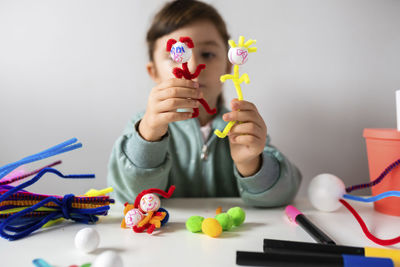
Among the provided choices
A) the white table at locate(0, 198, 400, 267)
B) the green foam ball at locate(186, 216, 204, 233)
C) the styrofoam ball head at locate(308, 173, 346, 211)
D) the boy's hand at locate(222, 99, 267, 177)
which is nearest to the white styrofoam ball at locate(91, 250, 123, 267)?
the white table at locate(0, 198, 400, 267)

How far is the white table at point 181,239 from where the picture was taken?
333mm

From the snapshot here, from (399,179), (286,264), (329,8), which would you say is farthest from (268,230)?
(329,8)

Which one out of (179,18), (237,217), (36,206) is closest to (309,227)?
(237,217)

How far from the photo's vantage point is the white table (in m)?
0.33

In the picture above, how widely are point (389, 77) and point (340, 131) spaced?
0.17 metres

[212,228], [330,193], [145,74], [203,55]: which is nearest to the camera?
[212,228]

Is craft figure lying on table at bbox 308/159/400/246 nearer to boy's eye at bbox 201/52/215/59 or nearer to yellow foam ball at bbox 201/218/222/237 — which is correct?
yellow foam ball at bbox 201/218/222/237

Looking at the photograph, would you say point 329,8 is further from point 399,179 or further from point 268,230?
point 268,230

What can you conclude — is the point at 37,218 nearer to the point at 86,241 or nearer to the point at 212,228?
the point at 86,241

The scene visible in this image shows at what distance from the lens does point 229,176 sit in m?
0.78

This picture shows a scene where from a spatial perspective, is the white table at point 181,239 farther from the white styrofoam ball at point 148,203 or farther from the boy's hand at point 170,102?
the boy's hand at point 170,102

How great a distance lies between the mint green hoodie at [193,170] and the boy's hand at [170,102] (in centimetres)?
5

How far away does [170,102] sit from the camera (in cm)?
49

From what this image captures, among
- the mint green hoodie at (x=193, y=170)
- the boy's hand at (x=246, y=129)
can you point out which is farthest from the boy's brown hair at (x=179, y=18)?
the boy's hand at (x=246, y=129)
